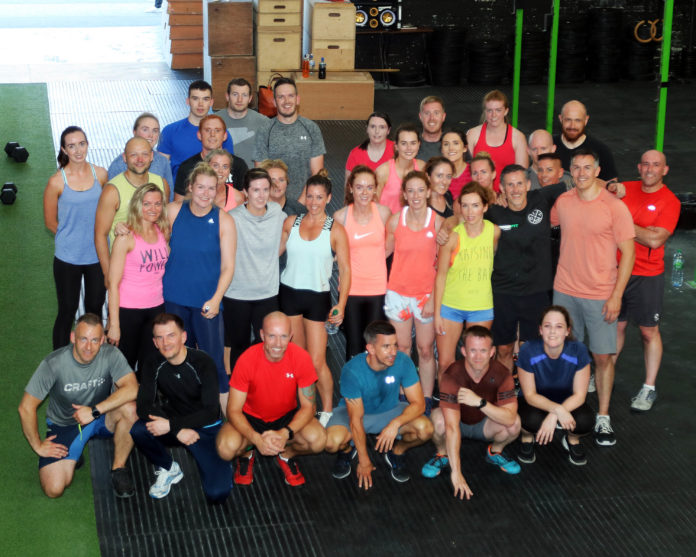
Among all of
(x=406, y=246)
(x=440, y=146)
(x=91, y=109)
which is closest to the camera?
(x=406, y=246)

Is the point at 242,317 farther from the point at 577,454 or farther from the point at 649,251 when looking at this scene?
the point at 649,251

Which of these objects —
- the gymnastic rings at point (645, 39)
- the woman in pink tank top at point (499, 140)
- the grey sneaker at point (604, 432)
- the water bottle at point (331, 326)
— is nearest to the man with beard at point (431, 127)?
the woman in pink tank top at point (499, 140)

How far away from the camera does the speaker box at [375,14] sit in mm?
14305

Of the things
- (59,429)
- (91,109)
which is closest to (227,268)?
(59,429)

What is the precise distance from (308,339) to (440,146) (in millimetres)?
1667

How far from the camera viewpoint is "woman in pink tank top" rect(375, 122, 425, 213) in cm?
627

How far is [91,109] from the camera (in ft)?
Result: 43.2

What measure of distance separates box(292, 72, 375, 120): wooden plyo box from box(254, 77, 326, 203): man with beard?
20.4 ft

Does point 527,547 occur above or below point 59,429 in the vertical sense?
below

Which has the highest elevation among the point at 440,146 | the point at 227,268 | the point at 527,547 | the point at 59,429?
the point at 440,146

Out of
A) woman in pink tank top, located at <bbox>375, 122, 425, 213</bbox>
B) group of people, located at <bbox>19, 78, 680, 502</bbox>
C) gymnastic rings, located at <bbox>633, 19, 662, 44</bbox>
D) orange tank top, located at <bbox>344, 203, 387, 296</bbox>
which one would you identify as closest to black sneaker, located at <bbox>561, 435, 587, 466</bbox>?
group of people, located at <bbox>19, 78, 680, 502</bbox>

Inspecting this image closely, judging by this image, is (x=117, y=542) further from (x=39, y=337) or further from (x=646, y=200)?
(x=646, y=200)

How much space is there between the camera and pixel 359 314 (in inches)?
234

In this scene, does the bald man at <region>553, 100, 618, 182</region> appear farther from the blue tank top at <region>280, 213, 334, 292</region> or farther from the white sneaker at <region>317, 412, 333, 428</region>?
the white sneaker at <region>317, 412, 333, 428</region>
